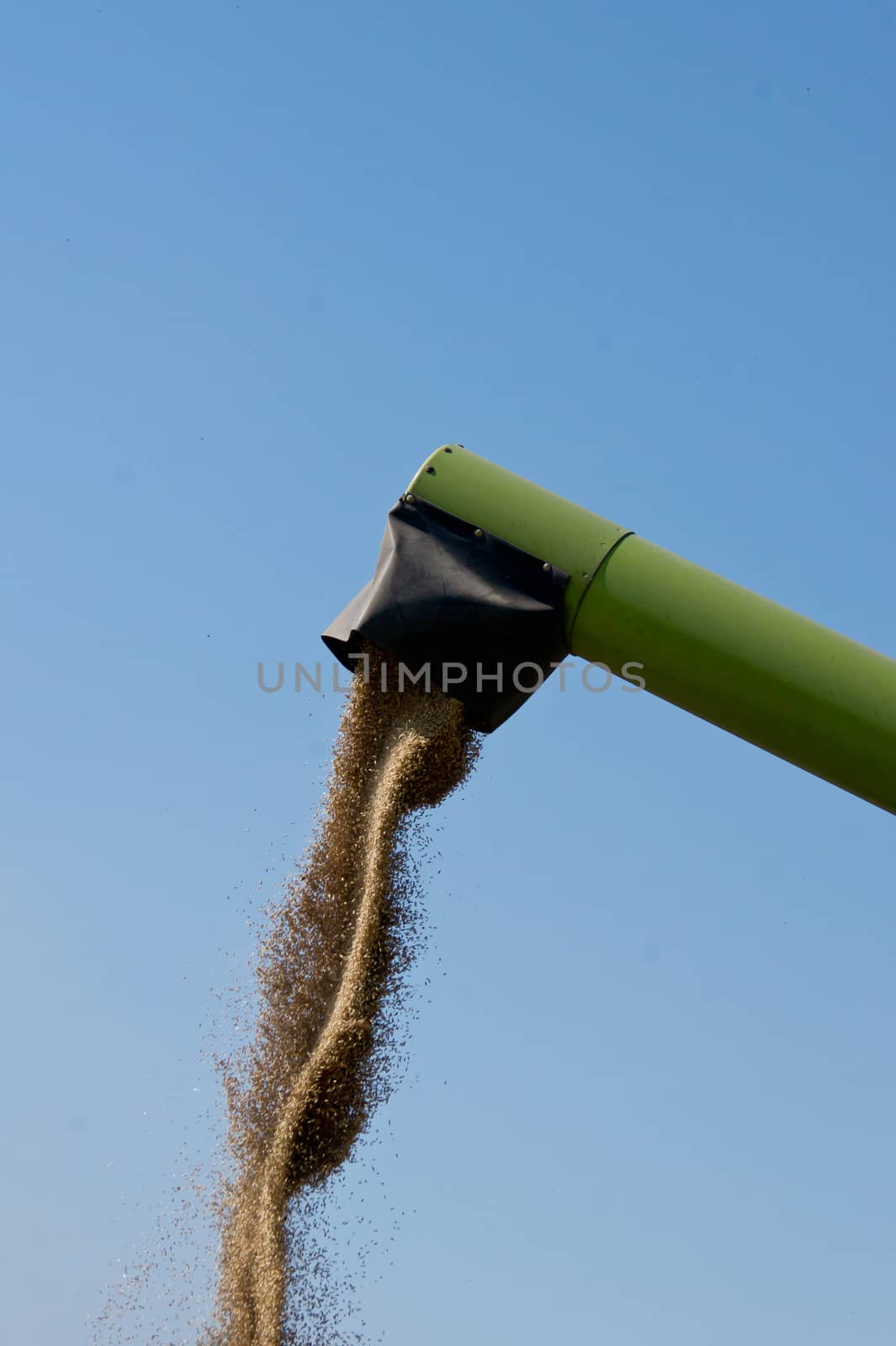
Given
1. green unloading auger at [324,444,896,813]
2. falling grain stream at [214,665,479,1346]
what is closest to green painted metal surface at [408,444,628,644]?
green unloading auger at [324,444,896,813]

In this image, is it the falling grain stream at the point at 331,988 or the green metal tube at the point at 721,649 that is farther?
the falling grain stream at the point at 331,988

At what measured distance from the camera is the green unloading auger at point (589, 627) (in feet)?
11.2

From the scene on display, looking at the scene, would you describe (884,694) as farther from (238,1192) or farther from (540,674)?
(238,1192)

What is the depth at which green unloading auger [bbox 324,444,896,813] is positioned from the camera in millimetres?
3424

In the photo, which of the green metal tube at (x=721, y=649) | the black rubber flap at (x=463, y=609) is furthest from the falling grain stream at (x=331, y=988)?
the green metal tube at (x=721, y=649)

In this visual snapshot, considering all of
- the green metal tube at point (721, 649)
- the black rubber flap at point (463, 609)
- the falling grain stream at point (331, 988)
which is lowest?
the falling grain stream at point (331, 988)

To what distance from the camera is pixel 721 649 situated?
347cm

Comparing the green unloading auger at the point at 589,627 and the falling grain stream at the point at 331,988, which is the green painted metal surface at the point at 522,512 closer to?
the green unloading auger at the point at 589,627

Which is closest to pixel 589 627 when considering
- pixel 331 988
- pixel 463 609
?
pixel 463 609

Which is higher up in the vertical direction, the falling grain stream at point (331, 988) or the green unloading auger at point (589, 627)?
the green unloading auger at point (589, 627)

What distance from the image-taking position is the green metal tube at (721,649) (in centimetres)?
340

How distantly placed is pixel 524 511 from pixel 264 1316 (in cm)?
242

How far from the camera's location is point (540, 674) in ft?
12.6

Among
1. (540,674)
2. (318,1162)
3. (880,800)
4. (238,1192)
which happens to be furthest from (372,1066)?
(880,800)
